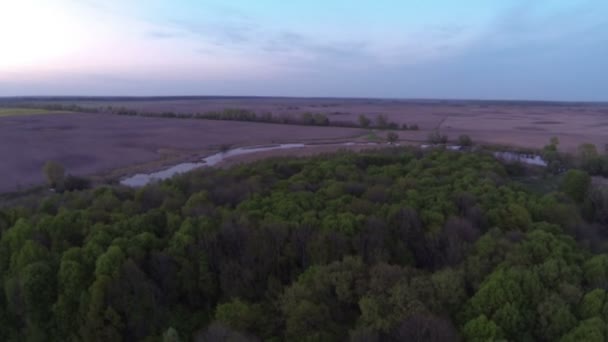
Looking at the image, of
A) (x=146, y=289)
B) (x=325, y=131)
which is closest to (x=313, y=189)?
(x=146, y=289)

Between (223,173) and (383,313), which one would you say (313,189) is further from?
(383,313)

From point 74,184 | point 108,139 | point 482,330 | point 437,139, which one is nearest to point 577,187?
point 482,330

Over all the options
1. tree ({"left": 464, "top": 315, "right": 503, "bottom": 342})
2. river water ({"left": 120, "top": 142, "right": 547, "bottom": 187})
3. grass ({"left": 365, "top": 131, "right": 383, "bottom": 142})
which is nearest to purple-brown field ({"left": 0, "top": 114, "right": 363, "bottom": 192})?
grass ({"left": 365, "top": 131, "right": 383, "bottom": 142})

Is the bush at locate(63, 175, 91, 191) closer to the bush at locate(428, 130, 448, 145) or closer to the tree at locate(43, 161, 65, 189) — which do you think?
the tree at locate(43, 161, 65, 189)

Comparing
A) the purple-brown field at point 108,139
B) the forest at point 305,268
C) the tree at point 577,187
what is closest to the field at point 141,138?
the purple-brown field at point 108,139

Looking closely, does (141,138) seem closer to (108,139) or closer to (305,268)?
(108,139)

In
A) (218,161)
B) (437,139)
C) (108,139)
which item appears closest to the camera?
(218,161)

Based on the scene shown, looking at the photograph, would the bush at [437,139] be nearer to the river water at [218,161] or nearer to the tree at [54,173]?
the river water at [218,161]
